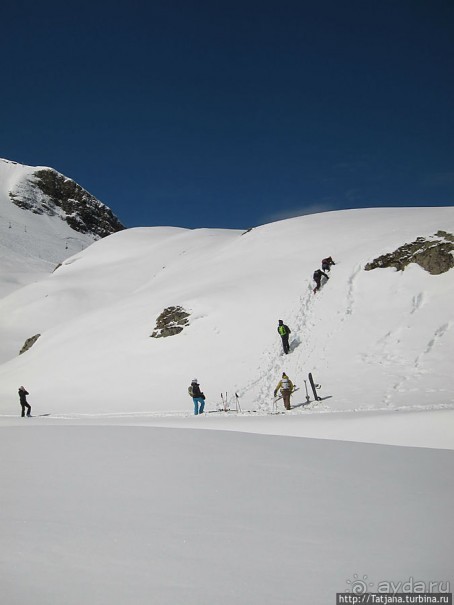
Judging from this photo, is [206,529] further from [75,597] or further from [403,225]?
[403,225]

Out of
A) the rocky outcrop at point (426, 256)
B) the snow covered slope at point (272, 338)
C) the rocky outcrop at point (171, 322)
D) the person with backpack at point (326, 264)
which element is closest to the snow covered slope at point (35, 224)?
the snow covered slope at point (272, 338)

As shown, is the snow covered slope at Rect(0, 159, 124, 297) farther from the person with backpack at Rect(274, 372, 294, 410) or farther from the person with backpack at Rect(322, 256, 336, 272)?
the person with backpack at Rect(274, 372, 294, 410)

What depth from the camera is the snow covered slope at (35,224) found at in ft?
268

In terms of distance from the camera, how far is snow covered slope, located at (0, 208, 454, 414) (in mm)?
15688

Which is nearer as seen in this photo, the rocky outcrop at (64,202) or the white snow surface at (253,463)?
the white snow surface at (253,463)

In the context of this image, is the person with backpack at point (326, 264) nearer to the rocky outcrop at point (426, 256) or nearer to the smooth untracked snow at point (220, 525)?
the rocky outcrop at point (426, 256)

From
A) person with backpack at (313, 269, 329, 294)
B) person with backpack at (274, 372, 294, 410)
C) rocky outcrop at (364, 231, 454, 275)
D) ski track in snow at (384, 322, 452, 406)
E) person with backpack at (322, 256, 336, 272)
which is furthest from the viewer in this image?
person with backpack at (322, 256, 336, 272)

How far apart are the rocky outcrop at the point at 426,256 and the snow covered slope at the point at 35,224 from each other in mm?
58255

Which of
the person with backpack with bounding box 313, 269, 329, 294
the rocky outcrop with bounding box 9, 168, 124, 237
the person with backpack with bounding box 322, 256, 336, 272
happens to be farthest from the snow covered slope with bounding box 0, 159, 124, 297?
the person with backpack with bounding box 313, 269, 329, 294

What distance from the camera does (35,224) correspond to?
414 feet

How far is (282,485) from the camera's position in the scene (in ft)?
16.8

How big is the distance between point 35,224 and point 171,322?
119462 mm

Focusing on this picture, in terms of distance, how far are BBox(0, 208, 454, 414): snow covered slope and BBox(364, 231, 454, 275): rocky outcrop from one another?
0.44 m

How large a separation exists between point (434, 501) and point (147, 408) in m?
14.9
